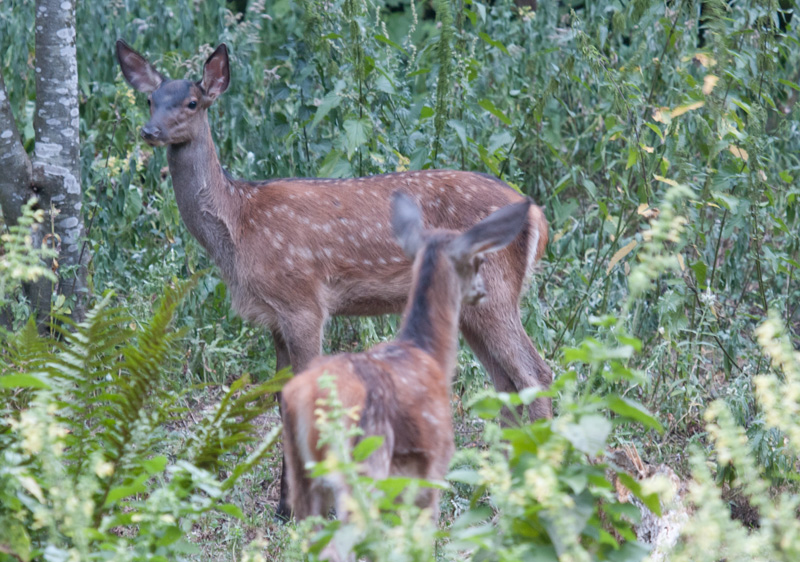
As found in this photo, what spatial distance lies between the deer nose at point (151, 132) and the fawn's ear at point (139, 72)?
558 mm

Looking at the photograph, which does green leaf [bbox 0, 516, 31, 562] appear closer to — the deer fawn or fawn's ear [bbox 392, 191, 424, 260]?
fawn's ear [bbox 392, 191, 424, 260]

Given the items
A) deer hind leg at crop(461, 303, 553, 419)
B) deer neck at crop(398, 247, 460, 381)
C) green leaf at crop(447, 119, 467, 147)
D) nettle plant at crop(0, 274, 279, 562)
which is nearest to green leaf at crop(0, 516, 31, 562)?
nettle plant at crop(0, 274, 279, 562)

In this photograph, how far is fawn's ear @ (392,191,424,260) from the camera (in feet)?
14.5

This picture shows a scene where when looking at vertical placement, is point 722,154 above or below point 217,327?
above

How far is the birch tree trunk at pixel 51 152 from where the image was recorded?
5.67 m

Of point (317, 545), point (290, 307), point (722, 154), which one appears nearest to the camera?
point (317, 545)

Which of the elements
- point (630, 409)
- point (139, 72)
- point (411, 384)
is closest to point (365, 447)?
point (630, 409)

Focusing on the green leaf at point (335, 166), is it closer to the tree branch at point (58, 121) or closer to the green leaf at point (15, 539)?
the tree branch at point (58, 121)

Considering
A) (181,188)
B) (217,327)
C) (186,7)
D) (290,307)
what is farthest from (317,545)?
(186,7)

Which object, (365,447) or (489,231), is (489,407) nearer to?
(365,447)

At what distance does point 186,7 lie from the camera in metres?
7.86

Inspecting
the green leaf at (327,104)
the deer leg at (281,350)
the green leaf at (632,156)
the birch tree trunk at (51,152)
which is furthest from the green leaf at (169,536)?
the green leaf at (632,156)

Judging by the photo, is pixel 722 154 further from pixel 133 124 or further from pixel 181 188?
pixel 133 124

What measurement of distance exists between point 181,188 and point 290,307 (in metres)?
1.03
